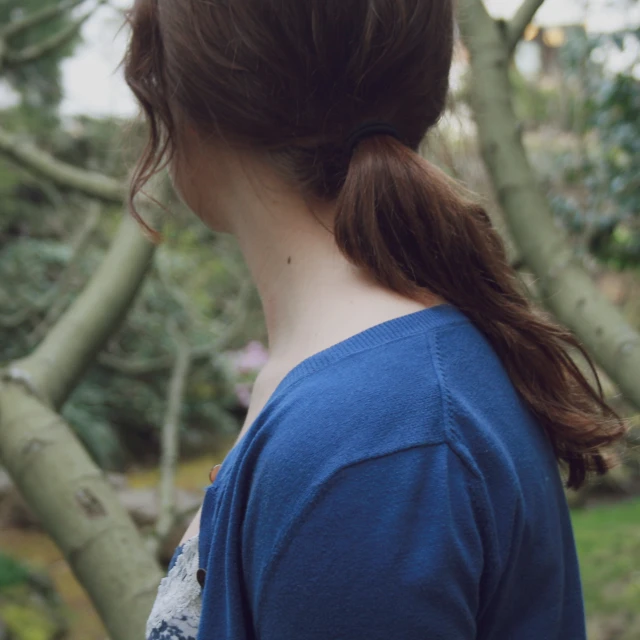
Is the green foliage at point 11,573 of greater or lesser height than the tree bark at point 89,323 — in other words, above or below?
below

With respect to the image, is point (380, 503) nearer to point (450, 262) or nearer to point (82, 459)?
point (450, 262)

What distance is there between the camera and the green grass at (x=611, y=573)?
381 centimetres

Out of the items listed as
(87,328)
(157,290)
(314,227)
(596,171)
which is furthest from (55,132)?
(314,227)

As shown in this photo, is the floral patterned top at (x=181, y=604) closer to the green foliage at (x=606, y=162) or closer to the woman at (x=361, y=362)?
the woman at (x=361, y=362)

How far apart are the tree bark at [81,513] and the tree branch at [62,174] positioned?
70 centimetres

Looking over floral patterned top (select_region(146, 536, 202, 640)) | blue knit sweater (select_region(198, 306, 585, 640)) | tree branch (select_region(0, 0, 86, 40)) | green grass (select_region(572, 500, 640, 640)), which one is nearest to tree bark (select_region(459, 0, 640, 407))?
blue knit sweater (select_region(198, 306, 585, 640))

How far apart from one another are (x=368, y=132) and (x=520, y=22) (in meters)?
1.09

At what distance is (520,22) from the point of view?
69.7 inches

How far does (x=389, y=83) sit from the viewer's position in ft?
2.85

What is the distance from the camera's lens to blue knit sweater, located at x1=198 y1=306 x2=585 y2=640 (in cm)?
66

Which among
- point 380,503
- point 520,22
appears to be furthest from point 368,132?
point 520,22

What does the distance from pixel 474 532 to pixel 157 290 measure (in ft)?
20.4

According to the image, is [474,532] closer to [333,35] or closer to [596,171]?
A: [333,35]

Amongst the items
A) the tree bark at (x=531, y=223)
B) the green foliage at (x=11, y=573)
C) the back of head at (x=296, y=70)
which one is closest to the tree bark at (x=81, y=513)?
the back of head at (x=296, y=70)
